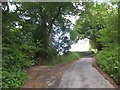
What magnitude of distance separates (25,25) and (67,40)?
15022 mm

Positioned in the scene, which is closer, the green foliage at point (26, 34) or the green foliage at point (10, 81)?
the green foliage at point (10, 81)

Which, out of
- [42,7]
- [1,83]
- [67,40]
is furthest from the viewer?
[67,40]

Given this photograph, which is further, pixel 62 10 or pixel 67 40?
pixel 67 40

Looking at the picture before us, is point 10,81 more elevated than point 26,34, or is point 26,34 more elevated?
point 26,34

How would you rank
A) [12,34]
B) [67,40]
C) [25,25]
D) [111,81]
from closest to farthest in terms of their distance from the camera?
1. [12,34]
2. [111,81]
3. [25,25]
4. [67,40]

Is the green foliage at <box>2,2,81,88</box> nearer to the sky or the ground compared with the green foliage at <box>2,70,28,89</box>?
nearer to the sky

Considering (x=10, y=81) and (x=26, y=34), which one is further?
(x=26, y=34)

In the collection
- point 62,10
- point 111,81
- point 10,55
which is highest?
point 62,10

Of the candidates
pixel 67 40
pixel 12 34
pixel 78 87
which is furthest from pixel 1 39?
pixel 67 40

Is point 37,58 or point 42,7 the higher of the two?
point 42,7

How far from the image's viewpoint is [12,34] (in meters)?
10.8

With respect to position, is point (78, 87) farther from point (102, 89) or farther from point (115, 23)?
point (115, 23)

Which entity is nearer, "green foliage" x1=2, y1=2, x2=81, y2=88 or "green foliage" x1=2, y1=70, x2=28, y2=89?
"green foliage" x1=2, y1=70, x2=28, y2=89

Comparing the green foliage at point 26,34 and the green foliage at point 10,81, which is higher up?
the green foliage at point 26,34
